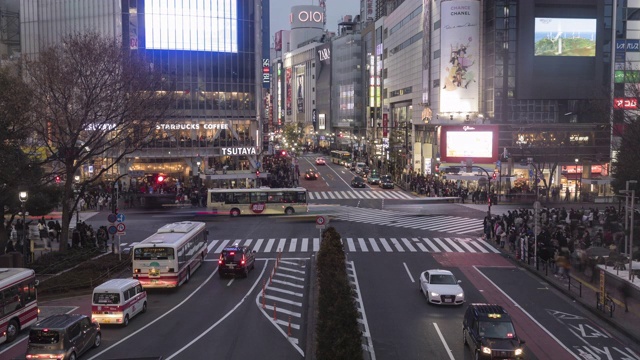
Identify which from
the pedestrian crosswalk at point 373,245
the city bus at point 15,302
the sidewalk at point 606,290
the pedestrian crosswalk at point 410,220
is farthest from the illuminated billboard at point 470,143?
the city bus at point 15,302

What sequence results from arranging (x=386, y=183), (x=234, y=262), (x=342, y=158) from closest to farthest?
(x=234, y=262) → (x=386, y=183) → (x=342, y=158)

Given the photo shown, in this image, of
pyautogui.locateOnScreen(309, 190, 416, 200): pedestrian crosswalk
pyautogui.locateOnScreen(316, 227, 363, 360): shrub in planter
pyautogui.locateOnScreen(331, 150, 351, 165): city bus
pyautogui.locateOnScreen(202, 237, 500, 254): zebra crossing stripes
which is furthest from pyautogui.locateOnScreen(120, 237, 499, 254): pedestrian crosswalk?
pyautogui.locateOnScreen(331, 150, 351, 165): city bus

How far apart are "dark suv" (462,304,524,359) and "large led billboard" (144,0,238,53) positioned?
66.9 m

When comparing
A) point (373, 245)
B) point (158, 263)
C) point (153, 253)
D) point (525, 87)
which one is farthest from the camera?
point (525, 87)

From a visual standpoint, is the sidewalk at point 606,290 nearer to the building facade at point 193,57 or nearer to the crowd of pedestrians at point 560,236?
the crowd of pedestrians at point 560,236

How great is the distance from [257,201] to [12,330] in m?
31.3

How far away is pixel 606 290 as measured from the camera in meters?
24.2

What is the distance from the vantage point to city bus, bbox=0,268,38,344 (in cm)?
1967

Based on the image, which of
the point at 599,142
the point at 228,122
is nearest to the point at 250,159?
the point at 228,122

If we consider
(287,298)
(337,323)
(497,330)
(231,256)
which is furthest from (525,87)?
(337,323)

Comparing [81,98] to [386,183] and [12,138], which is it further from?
[386,183]

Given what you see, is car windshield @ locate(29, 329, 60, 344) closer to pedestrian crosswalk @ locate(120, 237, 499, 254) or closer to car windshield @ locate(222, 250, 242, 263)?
car windshield @ locate(222, 250, 242, 263)

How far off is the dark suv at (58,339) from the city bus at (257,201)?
3296 cm

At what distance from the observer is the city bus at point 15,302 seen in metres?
19.7
